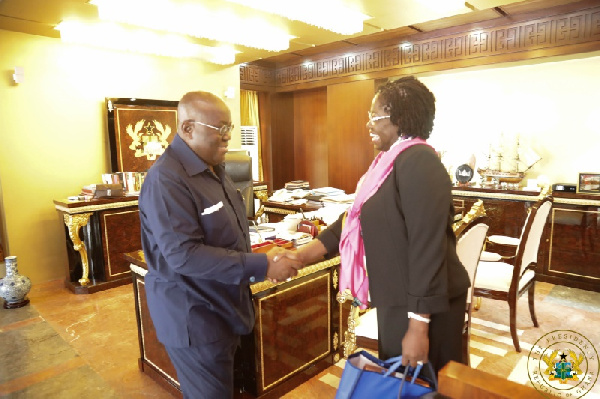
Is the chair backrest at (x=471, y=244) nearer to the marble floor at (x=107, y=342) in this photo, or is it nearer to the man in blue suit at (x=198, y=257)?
the marble floor at (x=107, y=342)

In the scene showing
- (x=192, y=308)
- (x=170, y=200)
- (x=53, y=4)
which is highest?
(x=53, y=4)

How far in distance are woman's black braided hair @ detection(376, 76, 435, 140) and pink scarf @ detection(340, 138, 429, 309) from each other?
0.05 meters

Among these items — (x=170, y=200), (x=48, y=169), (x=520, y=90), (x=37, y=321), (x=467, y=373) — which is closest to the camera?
(x=467, y=373)

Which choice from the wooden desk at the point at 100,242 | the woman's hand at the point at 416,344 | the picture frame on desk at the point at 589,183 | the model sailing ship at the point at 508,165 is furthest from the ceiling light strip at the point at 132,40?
the picture frame on desk at the point at 589,183

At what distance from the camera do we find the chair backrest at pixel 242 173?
4.06 meters

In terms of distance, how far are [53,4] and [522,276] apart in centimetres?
419

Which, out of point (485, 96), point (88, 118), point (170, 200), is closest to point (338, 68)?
A: point (485, 96)

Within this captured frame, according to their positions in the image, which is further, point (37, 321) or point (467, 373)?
point (37, 321)

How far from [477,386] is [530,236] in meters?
2.37

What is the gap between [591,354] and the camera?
280 cm

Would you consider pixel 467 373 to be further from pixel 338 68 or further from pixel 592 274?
pixel 338 68

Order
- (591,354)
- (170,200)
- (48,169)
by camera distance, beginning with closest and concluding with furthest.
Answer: (170,200) → (591,354) → (48,169)

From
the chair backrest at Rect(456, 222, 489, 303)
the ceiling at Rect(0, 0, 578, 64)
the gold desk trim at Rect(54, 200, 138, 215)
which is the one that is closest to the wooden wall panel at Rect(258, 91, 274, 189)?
the ceiling at Rect(0, 0, 578, 64)

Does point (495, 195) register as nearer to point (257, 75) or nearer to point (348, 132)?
point (348, 132)
